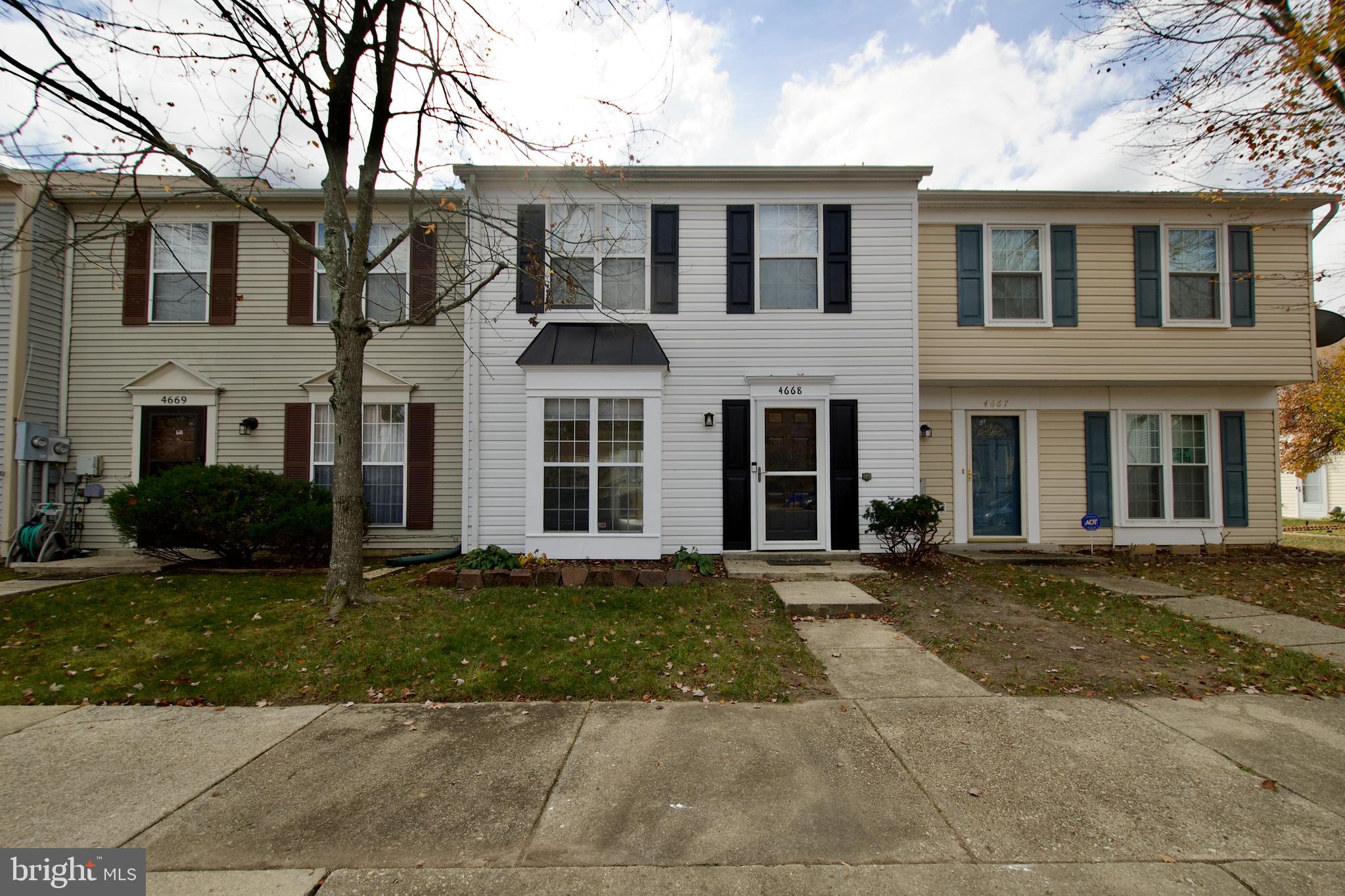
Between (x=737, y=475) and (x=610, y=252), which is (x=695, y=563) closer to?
(x=737, y=475)

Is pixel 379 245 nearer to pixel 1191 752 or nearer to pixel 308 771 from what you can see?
pixel 308 771

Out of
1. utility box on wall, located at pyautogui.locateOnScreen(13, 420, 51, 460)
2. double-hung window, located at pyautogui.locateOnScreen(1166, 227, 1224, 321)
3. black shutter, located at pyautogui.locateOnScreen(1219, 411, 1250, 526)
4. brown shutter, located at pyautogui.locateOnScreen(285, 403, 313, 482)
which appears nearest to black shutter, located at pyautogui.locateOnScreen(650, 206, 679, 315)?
brown shutter, located at pyautogui.locateOnScreen(285, 403, 313, 482)

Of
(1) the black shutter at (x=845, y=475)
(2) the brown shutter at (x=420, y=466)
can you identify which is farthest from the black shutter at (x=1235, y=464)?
(2) the brown shutter at (x=420, y=466)

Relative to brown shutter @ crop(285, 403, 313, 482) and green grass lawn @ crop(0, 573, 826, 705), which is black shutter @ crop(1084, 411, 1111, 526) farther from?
brown shutter @ crop(285, 403, 313, 482)

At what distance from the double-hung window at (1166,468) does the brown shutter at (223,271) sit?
15.4 m

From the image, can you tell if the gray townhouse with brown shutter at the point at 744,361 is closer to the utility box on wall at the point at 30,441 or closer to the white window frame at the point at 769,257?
the white window frame at the point at 769,257

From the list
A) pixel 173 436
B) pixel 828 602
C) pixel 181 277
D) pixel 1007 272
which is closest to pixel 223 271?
pixel 181 277

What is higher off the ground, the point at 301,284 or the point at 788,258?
the point at 788,258

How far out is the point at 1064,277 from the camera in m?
9.88

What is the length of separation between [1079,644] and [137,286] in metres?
14.1

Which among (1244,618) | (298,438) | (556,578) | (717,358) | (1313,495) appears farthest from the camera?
(1313,495)

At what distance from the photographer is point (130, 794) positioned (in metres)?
3.06

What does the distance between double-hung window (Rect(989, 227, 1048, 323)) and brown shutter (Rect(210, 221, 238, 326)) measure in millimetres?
12635

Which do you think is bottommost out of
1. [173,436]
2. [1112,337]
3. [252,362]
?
[173,436]
